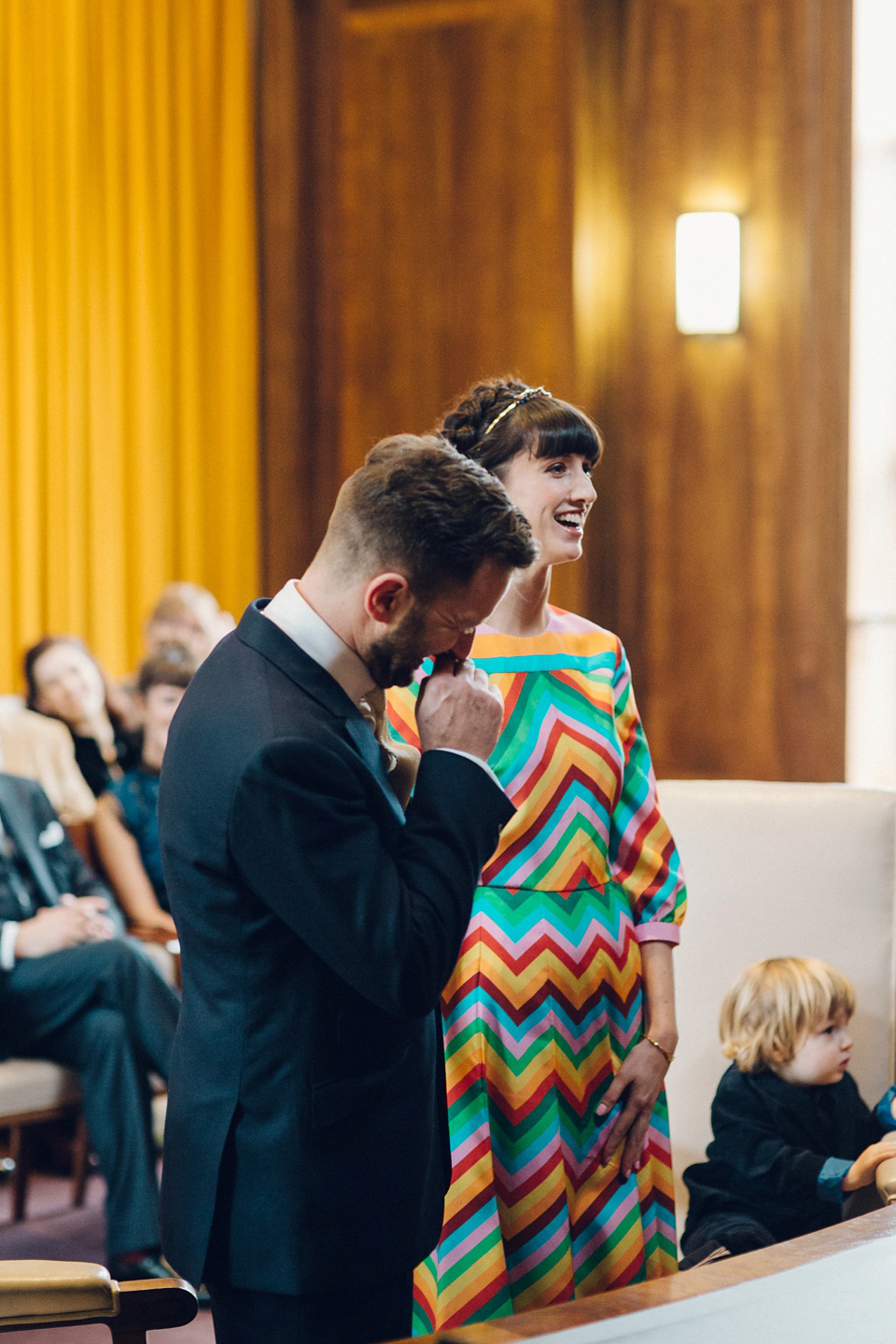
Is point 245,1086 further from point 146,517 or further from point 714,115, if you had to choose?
point 146,517

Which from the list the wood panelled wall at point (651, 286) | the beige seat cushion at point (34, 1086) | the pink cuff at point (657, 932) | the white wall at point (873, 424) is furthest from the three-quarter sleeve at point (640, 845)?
the white wall at point (873, 424)

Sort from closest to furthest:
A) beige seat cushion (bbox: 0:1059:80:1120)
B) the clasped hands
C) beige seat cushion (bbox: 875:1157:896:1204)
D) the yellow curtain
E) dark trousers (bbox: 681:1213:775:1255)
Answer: beige seat cushion (bbox: 875:1157:896:1204) < dark trousers (bbox: 681:1213:775:1255) < beige seat cushion (bbox: 0:1059:80:1120) < the clasped hands < the yellow curtain

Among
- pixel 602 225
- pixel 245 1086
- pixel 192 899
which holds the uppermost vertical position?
pixel 602 225

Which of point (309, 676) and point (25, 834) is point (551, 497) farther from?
point (25, 834)

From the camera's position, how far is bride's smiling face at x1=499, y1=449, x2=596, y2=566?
5.17 feet

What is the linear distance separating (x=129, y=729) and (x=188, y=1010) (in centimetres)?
279

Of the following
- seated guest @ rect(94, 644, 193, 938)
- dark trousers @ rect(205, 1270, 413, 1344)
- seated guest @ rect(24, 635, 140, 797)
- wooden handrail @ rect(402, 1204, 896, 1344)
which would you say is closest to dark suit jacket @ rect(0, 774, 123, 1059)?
seated guest @ rect(94, 644, 193, 938)

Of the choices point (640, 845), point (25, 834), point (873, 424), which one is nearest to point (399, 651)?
point (640, 845)

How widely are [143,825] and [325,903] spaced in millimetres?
2463

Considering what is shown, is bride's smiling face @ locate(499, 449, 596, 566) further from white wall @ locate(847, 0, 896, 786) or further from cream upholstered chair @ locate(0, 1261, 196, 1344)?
white wall @ locate(847, 0, 896, 786)

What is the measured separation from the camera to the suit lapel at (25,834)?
3.05 metres

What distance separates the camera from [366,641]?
3.89 ft

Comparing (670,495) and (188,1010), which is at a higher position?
(670,495)

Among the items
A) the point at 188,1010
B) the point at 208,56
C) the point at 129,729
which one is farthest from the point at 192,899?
the point at 208,56
